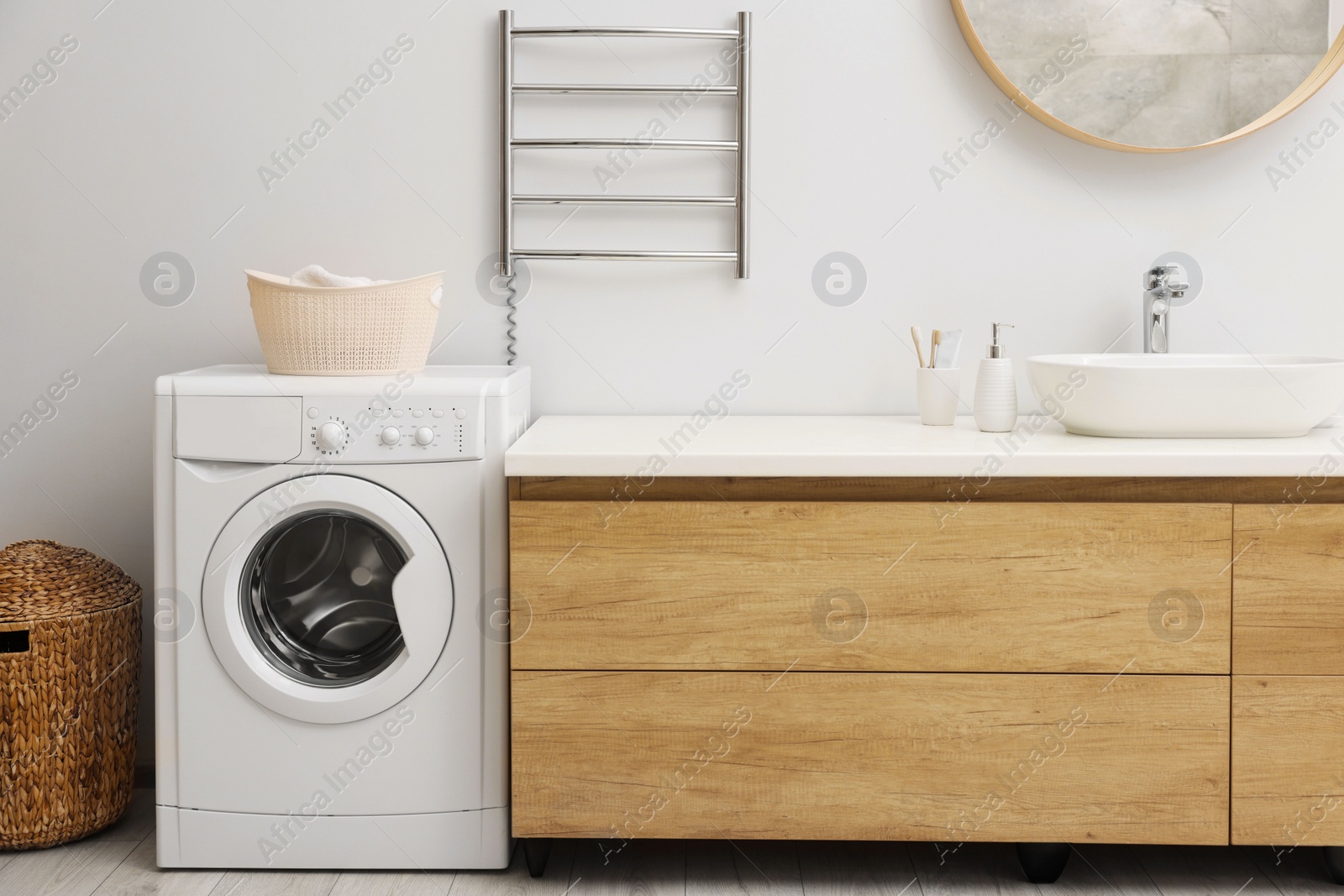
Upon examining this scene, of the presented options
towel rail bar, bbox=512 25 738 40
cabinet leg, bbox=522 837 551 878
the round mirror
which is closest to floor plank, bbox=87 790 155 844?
cabinet leg, bbox=522 837 551 878

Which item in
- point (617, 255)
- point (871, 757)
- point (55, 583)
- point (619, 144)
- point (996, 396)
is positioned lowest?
point (871, 757)

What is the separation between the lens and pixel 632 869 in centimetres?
179

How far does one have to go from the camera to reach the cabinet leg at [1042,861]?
171cm

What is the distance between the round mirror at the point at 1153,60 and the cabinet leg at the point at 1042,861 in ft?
4.42

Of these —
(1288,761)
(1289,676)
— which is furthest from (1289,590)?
(1288,761)

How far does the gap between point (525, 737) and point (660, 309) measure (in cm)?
93

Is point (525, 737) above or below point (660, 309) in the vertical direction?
below

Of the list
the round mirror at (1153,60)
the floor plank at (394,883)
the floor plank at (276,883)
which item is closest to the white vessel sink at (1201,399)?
the round mirror at (1153,60)

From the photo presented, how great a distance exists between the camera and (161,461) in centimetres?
168

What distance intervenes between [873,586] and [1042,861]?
0.58 metres

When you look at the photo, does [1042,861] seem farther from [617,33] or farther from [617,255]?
[617,33]

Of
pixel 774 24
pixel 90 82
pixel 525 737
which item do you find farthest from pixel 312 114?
pixel 525 737

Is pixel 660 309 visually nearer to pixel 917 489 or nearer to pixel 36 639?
pixel 917 489

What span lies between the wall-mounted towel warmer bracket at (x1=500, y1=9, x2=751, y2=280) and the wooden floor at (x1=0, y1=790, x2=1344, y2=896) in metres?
1.13
